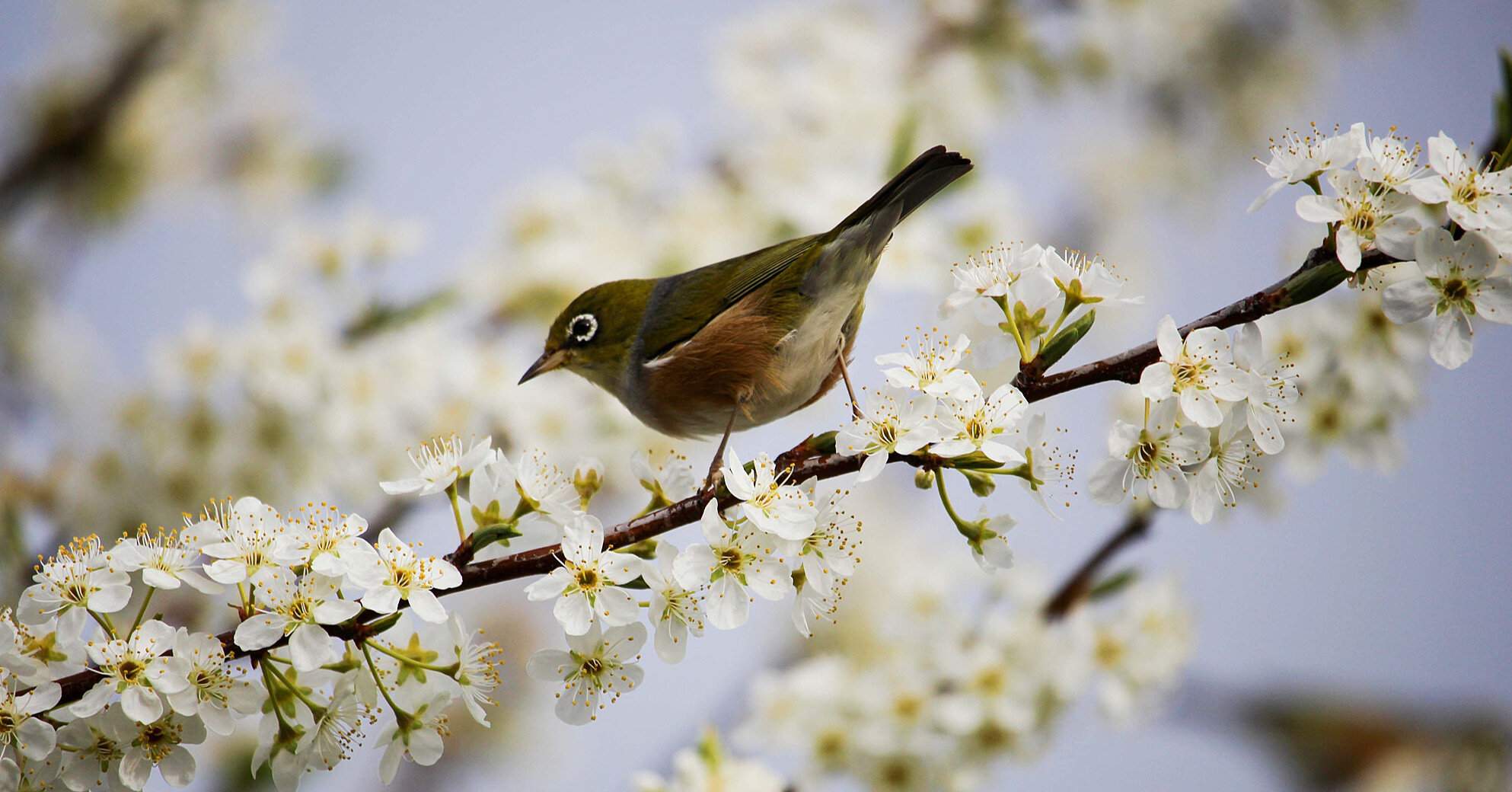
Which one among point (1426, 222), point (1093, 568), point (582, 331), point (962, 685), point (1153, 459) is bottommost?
point (962, 685)

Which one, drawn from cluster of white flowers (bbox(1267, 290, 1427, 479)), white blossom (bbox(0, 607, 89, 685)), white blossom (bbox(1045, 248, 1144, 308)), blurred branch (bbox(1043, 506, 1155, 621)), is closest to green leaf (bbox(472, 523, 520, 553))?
white blossom (bbox(0, 607, 89, 685))

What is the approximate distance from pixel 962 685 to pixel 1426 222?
1.80 metres

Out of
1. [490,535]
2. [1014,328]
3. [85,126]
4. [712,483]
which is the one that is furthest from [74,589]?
[85,126]

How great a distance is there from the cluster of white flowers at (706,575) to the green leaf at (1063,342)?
15.0 inches

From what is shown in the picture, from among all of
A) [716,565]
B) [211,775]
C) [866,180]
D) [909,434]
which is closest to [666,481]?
[716,565]

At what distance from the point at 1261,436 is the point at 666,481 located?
94cm

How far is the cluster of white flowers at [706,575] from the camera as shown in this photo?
1.52m

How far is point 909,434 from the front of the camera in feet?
5.00

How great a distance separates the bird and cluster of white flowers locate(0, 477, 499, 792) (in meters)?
0.70

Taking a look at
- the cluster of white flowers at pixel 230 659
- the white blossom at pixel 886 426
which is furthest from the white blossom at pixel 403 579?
the white blossom at pixel 886 426

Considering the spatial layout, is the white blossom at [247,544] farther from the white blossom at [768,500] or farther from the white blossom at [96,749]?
the white blossom at [768,500]

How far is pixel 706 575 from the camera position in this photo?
152 centimetres

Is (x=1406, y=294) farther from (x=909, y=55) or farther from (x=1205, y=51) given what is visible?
(x=1205, y=51)

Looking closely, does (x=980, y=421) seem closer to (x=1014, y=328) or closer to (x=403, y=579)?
(x=1014, y=328)
